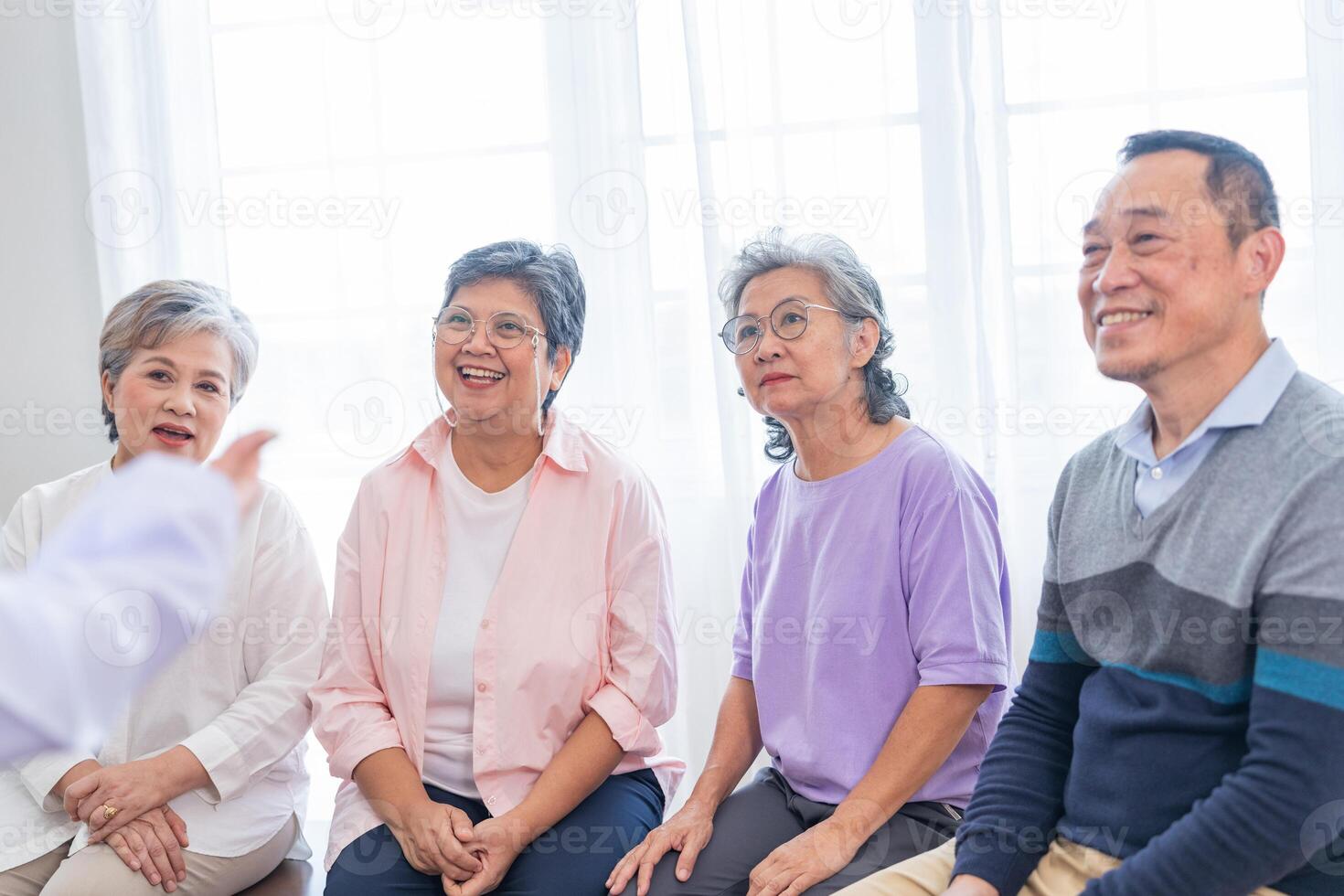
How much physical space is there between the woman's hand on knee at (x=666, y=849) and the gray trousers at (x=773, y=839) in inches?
0.5

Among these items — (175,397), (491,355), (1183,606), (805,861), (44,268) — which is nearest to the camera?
(1183,606)

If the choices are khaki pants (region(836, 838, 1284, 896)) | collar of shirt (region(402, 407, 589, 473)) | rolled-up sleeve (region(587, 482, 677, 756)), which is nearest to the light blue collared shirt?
khaki pants (region(836, 838, 1284, 896))

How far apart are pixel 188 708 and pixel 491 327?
0.89 meters

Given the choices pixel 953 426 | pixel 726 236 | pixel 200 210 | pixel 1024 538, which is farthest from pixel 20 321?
pixel 1024 538

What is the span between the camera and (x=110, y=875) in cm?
176

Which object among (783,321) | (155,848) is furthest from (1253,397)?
(155,848)

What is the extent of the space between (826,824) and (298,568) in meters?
1.09

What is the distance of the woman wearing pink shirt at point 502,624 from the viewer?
177cm

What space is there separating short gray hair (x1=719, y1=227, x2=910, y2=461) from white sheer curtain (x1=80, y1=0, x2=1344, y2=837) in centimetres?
59

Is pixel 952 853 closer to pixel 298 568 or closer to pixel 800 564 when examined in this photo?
pixel 800 564

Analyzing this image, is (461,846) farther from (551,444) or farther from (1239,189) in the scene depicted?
(1239,189)

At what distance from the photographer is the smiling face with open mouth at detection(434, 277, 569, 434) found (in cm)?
191

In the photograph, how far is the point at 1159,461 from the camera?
4.42 feet

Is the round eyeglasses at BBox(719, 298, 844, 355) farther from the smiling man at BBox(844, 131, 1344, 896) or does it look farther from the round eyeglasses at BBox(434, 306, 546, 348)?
the smiling man at BBox(844, 131, 1344, 896)
